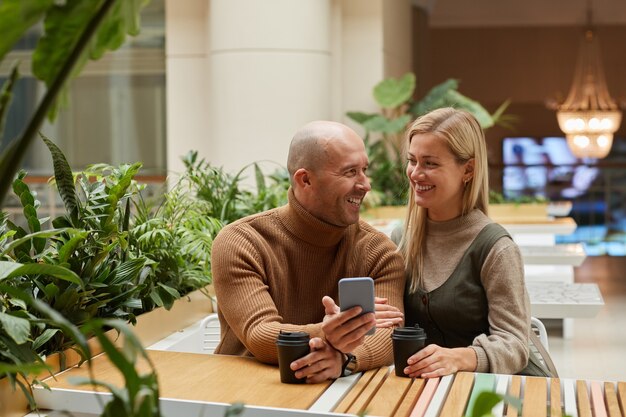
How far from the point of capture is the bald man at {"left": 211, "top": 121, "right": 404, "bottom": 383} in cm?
296

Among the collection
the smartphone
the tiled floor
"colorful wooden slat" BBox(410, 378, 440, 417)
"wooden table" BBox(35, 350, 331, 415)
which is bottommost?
the tiled floor

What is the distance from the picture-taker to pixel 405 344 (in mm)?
2557

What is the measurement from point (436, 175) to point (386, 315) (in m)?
0.58

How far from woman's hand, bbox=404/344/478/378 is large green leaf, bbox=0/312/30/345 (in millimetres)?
1035

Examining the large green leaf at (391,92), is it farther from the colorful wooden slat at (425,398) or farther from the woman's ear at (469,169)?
the colorful wooden slat at (425,398)

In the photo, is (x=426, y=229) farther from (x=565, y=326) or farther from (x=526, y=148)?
(x=526, y=148)

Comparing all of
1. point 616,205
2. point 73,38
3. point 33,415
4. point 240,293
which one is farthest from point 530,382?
point 616,205

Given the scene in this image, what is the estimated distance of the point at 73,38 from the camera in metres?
1.41

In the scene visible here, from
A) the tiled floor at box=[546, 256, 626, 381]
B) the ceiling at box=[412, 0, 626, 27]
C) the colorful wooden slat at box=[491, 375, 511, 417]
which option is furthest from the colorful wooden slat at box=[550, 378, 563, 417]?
the ceiling at box=[412, 0, 626, 27]

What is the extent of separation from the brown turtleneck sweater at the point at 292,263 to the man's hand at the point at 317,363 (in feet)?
1.29

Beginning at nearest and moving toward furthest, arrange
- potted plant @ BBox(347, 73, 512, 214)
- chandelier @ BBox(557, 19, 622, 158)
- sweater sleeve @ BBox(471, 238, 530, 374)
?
sweater sleeve @ BBox(471, 238, 530, 374), potted plant @ BBox(347, 73, 512, 214), chandelier @ BBox(557, 19, 622, 158)

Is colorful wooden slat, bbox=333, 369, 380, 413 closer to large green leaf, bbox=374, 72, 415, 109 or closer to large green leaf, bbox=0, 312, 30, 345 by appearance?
large green leaf, bbox=0, 312, 30, 345

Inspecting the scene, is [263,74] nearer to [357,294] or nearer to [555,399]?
[357,294]

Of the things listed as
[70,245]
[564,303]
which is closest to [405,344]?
[70,245]
